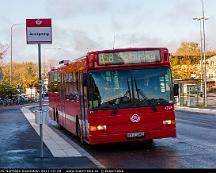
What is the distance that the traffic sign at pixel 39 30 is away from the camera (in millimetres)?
13312

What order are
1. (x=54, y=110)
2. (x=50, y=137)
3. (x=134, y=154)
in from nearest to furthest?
(x=134, y=154) < (x=50, y=137) < (x=54, y=110)

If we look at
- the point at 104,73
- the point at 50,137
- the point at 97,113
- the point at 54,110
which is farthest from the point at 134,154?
the point at 54,110

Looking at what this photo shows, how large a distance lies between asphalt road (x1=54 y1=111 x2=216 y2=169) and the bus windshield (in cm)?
137

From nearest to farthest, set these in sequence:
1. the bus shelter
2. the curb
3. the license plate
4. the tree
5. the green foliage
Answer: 1. the curb
2. the license plate
3. the bus shelter
4. the green foliage
5. the tree

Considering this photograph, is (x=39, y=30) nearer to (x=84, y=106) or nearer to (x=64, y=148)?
(x=84, y=106)

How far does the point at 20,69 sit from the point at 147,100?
141139mm

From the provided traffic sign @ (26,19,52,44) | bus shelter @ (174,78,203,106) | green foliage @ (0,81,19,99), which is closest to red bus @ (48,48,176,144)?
traffic sign @ (26,19,52,44)

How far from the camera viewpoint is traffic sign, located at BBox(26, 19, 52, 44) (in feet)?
43.7

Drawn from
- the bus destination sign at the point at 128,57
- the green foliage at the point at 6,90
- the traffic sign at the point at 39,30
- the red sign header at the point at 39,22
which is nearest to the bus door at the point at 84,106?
the bus destination sign at the point at 128,57

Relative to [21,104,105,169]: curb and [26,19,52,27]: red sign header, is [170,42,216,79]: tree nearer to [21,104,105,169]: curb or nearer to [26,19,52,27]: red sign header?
[21,104,105,169]: curb

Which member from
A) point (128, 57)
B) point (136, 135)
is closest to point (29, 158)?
point (136, 135)

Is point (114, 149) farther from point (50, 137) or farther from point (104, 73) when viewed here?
point (50, 137)

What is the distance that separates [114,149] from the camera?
15.7 m

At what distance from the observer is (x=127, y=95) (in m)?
14.6
